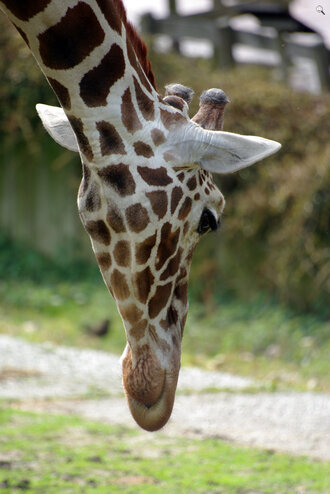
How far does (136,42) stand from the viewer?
109 inches

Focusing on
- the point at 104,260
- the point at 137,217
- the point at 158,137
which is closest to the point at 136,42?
the point at 158,137

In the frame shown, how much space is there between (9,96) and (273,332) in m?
4.75

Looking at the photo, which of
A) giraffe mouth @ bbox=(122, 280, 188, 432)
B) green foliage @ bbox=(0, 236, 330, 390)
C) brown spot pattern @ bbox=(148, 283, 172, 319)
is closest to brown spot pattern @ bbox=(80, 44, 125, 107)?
brown spot pattern @ bbox=(148, 283, 172, 319)

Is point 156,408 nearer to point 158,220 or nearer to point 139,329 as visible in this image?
point 139,329

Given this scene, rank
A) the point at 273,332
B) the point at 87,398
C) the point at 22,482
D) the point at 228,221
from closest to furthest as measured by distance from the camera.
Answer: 1. the point at 22,482
2. the point at 87,398
3. the point at 273,332
4. the point at 228,221

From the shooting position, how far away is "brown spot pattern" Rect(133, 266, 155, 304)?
2.69 metres

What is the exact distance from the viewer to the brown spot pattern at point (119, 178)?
259 cm

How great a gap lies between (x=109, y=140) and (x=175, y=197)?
274 millimetres

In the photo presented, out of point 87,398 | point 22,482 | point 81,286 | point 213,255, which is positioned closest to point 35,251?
point 81,286

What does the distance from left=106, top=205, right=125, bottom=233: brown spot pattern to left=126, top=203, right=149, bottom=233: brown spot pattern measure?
2 cm

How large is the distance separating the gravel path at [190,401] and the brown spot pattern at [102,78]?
103 inches

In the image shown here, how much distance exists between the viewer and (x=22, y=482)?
13.0 ft

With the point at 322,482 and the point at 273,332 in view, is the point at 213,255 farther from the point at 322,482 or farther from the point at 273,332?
the point at 322,482

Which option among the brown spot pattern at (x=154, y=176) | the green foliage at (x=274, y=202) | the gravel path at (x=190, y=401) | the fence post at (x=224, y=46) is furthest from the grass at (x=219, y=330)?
the brown spot pattern at (x=154, y=176)
